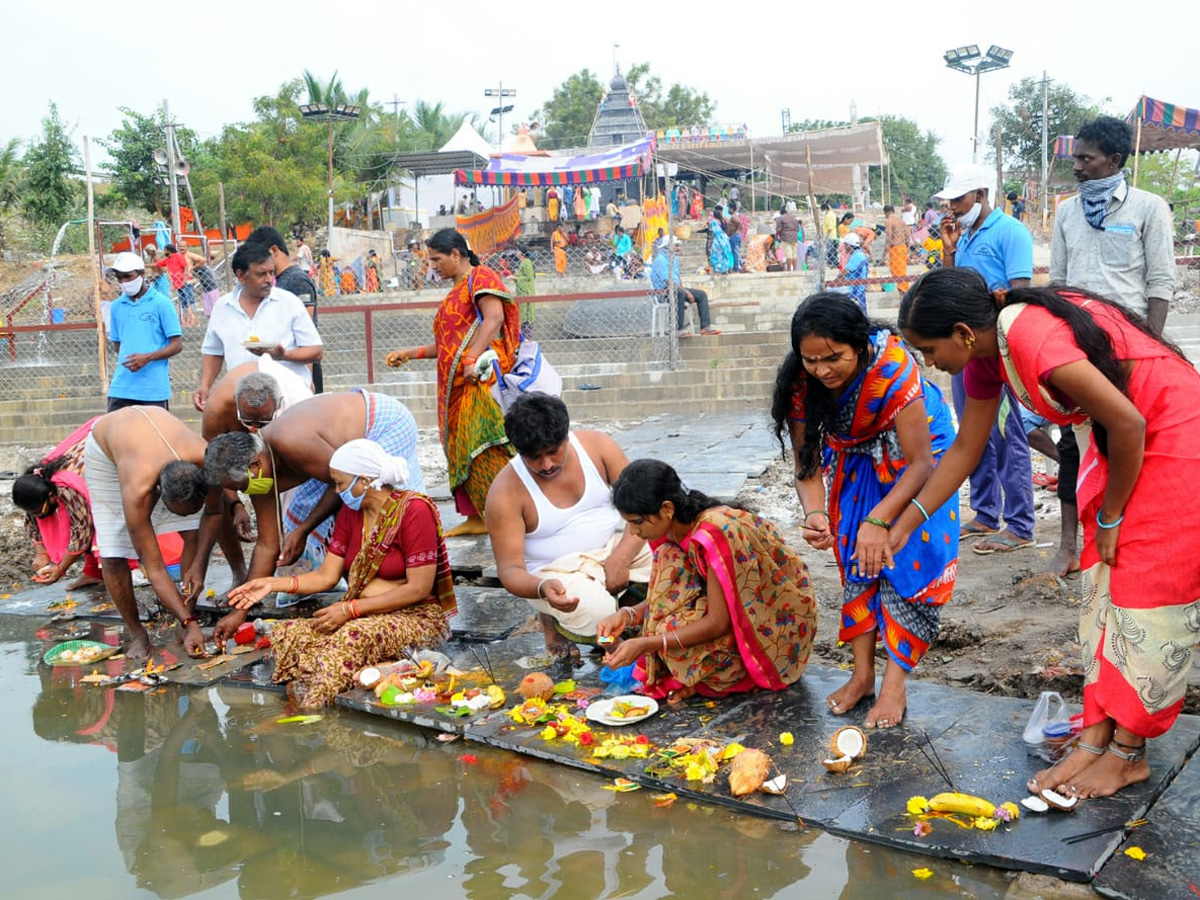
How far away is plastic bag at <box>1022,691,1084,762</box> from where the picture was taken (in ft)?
9.87

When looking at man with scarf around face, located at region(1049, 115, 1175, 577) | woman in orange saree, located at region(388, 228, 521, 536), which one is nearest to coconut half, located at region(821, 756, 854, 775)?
man with scarf around face, located at region(1049, 115, 1175, 577)

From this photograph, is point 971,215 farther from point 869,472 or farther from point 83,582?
point 83,582

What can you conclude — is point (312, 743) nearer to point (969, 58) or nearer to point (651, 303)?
point (651, 303)

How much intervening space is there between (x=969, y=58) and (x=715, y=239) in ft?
43.9

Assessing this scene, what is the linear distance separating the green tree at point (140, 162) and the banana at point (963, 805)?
29489 mm

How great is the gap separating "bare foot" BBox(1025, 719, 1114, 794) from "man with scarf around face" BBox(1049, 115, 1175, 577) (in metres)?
1.85

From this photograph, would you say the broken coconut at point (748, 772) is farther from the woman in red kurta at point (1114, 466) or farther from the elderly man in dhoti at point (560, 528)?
the elderly man in dhoti at point (560, 528)

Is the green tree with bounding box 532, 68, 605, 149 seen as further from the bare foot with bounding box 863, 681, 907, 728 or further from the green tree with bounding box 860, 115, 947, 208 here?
the bare foot with bounding box 863, 681, 907, 728

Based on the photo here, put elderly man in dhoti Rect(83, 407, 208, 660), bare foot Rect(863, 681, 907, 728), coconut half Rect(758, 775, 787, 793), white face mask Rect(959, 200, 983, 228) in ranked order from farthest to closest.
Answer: white face mask Rect(959, 200, 983, 228)
elderly man in dhoti Rect(83, 407, 208, 660)
bare foot Rect(863, 681, 907, 728)
coconut half Rect(758, 775, 787, 793)

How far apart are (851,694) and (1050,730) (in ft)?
2.10

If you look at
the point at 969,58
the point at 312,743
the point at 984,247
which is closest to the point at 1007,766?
the point at 312,743

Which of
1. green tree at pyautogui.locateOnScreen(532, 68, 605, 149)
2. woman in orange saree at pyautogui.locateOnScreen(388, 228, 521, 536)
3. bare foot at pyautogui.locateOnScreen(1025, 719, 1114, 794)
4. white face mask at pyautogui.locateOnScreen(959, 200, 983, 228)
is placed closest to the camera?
bare foot at pyautogui.locateOnScreen(1025, 719, 1114, 794)

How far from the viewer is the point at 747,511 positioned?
3660 millimetres

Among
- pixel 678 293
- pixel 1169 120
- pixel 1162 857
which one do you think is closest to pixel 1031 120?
pixel 1169 120
